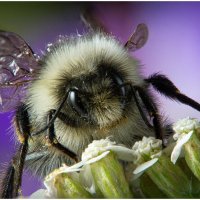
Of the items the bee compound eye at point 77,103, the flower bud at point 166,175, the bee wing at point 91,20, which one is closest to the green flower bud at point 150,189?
the flower bud at point 166,175

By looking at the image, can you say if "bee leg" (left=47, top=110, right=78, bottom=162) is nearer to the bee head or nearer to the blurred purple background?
the bee head

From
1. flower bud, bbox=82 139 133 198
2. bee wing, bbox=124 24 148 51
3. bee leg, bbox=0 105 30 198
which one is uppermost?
bee wing, bbox=124 24 148 51

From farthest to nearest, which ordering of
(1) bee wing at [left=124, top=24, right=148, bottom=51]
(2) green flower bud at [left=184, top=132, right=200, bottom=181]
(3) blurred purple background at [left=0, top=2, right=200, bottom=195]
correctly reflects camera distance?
(3) blurred purple background at [left=0, top=2, right=200, bottom=195] → (1) bee wing at [left=124, top=24, right=148, bottom=51] → (2) green flower bud at [left=184, top=132, right=200, bottom=181]

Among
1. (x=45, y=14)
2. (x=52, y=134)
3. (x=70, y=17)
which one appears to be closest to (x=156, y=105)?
(x=52, y=134)

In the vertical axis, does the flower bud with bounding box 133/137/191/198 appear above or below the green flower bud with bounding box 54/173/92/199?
above

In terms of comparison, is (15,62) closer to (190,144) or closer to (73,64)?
(73,64)

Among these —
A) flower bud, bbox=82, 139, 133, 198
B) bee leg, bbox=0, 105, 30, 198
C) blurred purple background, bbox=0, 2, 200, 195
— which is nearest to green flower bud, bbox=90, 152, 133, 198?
flower bud, bbox=82, 139, 133, 198

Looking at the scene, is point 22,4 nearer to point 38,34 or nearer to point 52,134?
point 38,34
